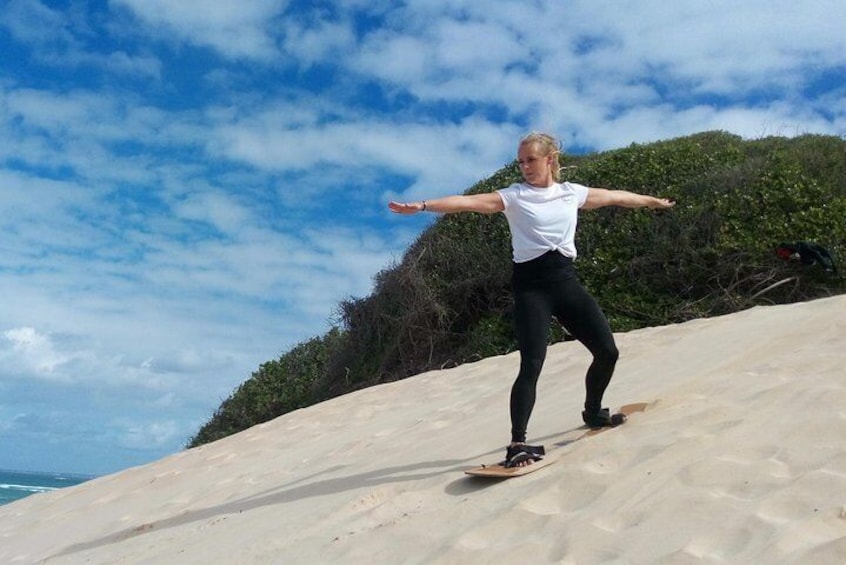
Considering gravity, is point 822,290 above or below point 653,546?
above

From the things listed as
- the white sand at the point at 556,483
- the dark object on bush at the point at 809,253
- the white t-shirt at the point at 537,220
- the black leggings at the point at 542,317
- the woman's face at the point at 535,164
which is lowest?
the white sand at the point at 556,483

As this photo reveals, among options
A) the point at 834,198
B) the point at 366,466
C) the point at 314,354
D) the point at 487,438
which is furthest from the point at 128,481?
the point at 834,198

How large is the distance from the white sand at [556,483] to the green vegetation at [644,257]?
2603mm

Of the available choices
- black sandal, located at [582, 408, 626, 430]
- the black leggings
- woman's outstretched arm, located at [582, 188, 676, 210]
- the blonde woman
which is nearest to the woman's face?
the blonde woman

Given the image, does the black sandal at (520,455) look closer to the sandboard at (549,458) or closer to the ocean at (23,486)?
the sandboard at (549,458)

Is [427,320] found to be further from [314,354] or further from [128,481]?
[128,481]

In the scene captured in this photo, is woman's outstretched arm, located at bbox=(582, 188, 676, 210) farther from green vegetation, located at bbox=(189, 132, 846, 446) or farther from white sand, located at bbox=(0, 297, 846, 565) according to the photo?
green vegetation, located at bbox=(189, 132, 846, 446)

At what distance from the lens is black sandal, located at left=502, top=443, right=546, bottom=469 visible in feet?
16.0

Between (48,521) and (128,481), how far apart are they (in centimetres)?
128

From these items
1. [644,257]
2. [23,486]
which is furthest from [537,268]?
[23,486]

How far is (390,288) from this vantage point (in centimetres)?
1448

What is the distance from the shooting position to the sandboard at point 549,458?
189 inches

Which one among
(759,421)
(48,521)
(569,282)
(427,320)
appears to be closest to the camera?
(759,421)

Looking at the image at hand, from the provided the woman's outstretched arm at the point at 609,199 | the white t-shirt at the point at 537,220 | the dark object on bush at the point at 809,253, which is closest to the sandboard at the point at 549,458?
the white t-shirt at the point at 537,220
